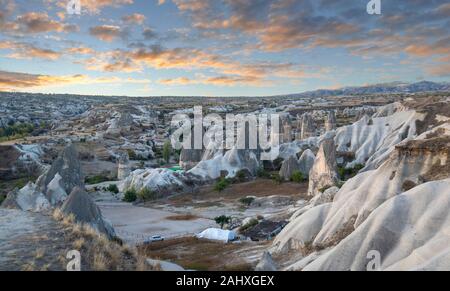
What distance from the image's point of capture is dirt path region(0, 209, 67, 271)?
11.7 metres

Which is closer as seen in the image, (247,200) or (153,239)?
(153,239)

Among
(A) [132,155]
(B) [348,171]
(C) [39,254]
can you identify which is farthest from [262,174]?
(C) [39,254]

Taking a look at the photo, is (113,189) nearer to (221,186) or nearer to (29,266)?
(221,186)

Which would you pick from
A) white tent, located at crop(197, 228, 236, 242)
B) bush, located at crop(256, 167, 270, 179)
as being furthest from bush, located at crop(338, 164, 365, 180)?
white tent, located at crop(197, 228, 236, 242)

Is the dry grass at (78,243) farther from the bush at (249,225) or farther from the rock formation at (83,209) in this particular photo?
the bush at (249,225)

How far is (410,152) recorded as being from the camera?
27578 millimetres

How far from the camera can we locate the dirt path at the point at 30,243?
→ 38.3ft

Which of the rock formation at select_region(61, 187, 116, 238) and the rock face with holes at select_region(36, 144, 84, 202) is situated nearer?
the rock formation at select_region(61, 187, 116, 238)

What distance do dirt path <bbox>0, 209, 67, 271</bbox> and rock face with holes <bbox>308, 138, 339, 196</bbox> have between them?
130ft

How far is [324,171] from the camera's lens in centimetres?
5372

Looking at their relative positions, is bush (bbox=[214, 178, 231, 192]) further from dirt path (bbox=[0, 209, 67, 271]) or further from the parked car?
dirt path (bbox=[0, 209, 67, 271])

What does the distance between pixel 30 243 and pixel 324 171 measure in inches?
1731

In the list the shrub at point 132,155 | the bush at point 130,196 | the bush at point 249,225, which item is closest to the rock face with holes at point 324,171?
the bush at point 249,225
